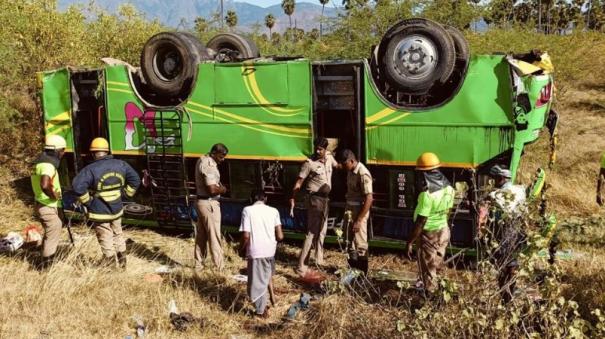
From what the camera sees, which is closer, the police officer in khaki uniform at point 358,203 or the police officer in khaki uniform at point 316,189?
the police officer in khaki uniform at point 358,203

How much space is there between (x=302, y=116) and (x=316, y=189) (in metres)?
1.02

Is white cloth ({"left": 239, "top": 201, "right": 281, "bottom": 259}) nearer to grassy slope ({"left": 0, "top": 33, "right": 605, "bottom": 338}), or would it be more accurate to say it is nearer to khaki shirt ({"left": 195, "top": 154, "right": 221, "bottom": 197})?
grassy slope ({"left": 0, "top": 33, "right": 605, "bottom": 338})

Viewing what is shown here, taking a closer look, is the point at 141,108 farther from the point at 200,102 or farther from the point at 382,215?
the point at 382,215

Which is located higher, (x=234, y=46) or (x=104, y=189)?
(x=234, y=46)

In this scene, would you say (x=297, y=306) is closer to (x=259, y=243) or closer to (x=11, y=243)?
(x=259, y=243)

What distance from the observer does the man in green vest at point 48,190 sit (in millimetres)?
6254

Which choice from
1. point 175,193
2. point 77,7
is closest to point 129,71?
point 175,193

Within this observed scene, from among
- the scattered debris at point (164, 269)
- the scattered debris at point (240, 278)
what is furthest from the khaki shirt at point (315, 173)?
the scattered debris at point (164, 269)

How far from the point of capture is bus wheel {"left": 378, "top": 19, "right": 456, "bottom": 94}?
6.45m

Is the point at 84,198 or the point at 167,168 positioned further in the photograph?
the point at 167,168

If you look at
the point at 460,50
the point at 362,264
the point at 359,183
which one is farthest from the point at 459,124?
the point at 362,264

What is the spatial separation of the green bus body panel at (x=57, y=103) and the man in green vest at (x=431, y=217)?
18.6 ft

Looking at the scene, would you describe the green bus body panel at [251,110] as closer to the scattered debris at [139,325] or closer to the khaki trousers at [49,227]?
the khaki trousers at [49,227]

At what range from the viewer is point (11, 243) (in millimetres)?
7270
